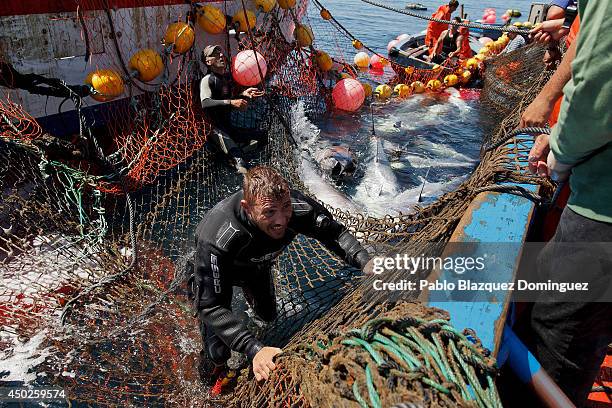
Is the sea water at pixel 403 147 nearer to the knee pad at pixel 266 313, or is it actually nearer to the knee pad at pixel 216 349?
the knee pad at pixel 266 313

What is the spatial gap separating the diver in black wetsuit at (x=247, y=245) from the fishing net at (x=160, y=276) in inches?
9.6

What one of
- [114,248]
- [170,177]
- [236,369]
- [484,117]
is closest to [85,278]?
[114,248]

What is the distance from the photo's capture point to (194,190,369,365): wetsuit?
286 centimetres

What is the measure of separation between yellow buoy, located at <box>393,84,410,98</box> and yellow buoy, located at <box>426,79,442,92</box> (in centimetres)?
70

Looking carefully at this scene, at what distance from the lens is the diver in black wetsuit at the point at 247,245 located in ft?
8.93

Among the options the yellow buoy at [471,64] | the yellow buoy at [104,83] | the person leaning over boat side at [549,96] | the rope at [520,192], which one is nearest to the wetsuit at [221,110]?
the yellow buoy at [104,83]

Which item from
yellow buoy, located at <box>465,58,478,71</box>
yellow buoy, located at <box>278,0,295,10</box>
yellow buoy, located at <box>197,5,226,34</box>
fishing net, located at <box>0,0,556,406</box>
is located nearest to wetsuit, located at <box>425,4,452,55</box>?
yellow buoy, located at <box>465,58,478,71</box>

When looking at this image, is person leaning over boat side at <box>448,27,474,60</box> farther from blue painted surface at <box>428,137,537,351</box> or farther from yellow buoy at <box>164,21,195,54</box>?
blue painted surface at <box>428,137,537,351</box>

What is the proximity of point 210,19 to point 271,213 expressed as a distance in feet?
18.3

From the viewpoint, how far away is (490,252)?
7.04 feet

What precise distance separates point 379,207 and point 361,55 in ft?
28.9

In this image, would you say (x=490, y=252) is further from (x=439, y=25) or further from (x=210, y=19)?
(x=439, y=25)

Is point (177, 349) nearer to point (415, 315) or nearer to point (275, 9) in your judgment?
point (415, 315)

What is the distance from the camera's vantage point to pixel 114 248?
4430 millimetres
